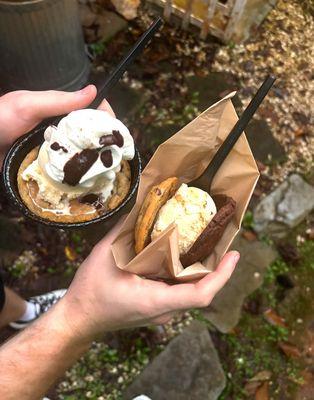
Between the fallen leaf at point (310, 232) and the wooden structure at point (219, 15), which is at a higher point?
the wooden structure at point (219, 15)

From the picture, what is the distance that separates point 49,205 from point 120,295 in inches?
17.1

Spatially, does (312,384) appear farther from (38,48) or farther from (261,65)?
(38,48)

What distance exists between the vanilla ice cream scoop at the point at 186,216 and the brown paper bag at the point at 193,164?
3.3 inches

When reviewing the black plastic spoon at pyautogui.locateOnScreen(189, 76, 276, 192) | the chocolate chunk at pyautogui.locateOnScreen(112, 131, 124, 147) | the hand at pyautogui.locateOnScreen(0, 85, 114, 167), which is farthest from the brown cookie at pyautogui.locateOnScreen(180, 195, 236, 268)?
the hand at pyautogui.locateOnScreen(0, 85, 114, 167)

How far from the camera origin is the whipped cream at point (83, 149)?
1.57 meters

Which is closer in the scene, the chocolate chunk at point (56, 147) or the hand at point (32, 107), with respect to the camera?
the chocolate chunk at point (56, 147)

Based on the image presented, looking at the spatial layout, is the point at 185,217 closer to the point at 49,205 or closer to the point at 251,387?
the point at 49,205

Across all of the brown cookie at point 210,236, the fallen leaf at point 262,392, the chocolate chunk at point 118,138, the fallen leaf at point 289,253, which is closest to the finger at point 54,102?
the chocolate chunk at point 118,138

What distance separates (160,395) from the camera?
2576 mm

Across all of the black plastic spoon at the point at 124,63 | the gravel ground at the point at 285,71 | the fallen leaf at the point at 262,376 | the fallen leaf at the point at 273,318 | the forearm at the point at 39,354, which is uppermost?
the black plastic spoon at the point at 124,63

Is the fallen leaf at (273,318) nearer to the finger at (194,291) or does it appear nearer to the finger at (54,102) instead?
the finger at (194,291)

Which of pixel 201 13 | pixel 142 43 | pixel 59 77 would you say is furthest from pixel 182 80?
pixel 142 43

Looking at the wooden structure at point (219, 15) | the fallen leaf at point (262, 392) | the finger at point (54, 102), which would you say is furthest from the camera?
the wooden structure at point (219, 15)

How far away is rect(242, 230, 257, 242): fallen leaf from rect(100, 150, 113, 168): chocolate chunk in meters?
1.61
